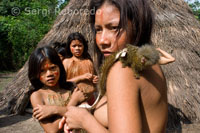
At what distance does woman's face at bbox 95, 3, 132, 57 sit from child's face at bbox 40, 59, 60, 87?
123cm

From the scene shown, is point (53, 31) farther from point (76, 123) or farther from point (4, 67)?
point (4, 67)

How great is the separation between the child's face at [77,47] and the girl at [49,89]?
5.35ft

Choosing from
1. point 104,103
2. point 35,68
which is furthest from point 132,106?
point 35,68

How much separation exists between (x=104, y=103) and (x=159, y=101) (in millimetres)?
318

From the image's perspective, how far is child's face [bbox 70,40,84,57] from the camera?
406 centimetres

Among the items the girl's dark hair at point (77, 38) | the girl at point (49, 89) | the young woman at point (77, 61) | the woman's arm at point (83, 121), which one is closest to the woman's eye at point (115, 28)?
the woman's arm at point (83, 121)

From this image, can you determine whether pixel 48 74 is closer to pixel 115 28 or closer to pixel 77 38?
pixel 115 28

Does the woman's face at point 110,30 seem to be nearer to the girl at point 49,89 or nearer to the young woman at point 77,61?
the girl at point 49,89

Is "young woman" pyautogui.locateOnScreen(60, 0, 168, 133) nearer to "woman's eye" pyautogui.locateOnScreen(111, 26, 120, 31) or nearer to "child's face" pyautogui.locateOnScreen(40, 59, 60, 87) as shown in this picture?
"woman's eye" pyautogui.locateOnScreen(111, 26, 120, 31)

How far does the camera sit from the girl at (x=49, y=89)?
2.16 m

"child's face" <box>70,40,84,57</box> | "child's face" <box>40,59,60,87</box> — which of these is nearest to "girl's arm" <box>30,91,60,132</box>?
"child's face" <box>40,59,60,87</box>

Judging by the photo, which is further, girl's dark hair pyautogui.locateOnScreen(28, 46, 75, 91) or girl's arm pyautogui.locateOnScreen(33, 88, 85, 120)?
girl's dark hair pyautogui.locateOnScreen(28, 46, 75, 91)

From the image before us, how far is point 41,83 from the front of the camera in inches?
96.0

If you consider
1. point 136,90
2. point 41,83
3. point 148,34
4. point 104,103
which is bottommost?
point 41,83
